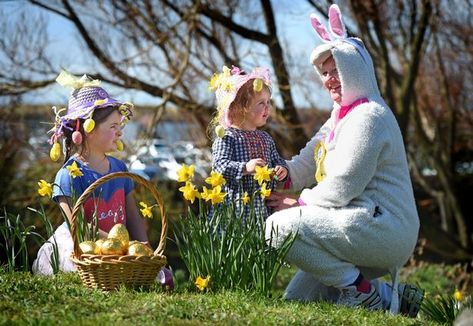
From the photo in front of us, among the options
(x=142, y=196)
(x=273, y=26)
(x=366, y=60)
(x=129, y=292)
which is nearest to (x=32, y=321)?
(x=129, y=292)

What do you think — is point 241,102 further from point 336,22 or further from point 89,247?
point 89,247

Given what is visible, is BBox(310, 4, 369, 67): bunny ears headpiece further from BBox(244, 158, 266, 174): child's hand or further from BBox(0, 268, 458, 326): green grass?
BBox(0, 268, 458, 326): green grass

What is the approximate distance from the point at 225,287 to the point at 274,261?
305mm

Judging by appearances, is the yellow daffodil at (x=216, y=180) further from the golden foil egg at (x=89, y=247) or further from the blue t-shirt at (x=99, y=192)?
the blue t-shirt at (x=99, y=192)

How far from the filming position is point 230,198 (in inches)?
195

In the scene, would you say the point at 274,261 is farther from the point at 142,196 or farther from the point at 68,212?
the point at 142,196

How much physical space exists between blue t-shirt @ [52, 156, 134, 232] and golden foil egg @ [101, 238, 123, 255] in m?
0.60

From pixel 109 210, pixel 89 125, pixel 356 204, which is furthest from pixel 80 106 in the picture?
pixel 356 204

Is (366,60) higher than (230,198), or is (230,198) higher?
(366,60)

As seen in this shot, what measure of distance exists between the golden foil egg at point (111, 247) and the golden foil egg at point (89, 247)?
0.23 ft

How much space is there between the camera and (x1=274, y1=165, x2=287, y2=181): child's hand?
4.85 meters

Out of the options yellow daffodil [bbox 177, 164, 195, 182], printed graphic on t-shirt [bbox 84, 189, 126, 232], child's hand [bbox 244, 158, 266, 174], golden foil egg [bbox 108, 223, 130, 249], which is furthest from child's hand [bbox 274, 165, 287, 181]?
printed graphic on t-shirt [bbox 84, 189, 126, 232]

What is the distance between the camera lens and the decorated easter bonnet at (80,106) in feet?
17.1

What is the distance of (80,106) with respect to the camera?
5281 mm
